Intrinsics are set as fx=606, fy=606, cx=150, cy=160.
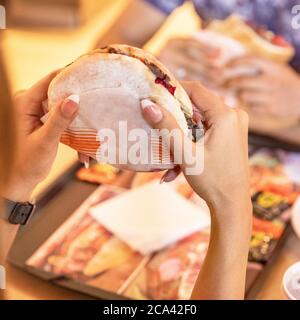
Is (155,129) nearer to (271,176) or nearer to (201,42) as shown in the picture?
(271,176)

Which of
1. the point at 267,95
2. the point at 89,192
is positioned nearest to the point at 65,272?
the point at 89,192

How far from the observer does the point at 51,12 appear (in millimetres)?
2051

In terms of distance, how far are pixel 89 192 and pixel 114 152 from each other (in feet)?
1.28

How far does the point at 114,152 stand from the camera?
2.19 ft

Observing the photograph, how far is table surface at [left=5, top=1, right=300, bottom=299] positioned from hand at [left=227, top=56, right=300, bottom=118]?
279 mm

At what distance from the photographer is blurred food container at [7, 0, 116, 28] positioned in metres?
1.91

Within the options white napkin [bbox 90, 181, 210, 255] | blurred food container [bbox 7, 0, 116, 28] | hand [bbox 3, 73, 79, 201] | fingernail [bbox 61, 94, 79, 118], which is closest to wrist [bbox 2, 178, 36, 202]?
hand [bbox 3, 73, 79, 201]

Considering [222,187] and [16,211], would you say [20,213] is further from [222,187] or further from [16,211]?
[222,187]

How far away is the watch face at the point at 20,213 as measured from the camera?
688mm

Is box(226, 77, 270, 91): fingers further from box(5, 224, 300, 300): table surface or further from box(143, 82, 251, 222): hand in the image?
box(143, 82, 251, 222): hand

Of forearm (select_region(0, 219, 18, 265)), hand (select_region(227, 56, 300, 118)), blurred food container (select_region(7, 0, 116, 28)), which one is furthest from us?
blurred food container (select_region(7, 0, 116, 28))

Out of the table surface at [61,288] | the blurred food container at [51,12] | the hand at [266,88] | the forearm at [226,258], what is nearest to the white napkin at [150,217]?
the table surface at [61,288]

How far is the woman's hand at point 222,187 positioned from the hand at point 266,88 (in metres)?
0.60

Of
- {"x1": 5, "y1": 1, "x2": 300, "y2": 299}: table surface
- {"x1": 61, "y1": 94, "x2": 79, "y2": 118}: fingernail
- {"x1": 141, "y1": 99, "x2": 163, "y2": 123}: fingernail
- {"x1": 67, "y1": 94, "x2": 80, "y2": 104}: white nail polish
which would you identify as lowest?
{"x1": 5, "y1": 1, "x2": 300, "y2": 299}: table surface
